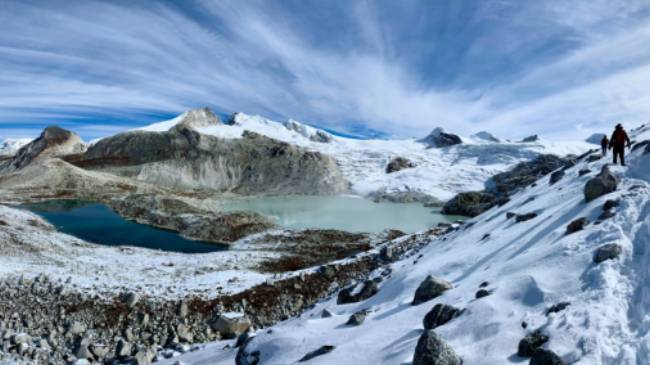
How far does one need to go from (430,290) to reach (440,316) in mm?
2443

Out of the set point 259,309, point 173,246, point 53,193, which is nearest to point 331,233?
point 173,246

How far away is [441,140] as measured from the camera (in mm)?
189750

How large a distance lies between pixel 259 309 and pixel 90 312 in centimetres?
798

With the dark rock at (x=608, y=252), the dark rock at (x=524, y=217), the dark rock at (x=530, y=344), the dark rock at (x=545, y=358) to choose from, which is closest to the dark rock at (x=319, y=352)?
the dark rock at (x=530, y=344)

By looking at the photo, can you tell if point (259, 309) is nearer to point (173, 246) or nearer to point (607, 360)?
point (607, 360)

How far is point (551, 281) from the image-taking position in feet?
29.8

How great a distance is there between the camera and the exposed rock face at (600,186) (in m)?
13.5

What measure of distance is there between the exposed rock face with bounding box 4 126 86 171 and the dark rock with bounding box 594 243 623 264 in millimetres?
176574

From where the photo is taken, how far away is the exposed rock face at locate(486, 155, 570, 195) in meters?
102

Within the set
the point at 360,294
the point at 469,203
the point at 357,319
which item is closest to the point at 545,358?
the point at 357,319

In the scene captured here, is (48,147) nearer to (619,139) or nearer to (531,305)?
(619,139)

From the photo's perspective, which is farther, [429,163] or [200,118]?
[200,118]

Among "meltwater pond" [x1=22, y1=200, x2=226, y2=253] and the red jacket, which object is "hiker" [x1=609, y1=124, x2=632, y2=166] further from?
"meltwater pond" [x1=22, y1=200, x2=226, y2=253]

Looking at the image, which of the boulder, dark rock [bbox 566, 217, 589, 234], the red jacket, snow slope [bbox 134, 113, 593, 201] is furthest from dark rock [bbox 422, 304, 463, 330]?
snow slope [bbox 134, 113, 593, 201]
